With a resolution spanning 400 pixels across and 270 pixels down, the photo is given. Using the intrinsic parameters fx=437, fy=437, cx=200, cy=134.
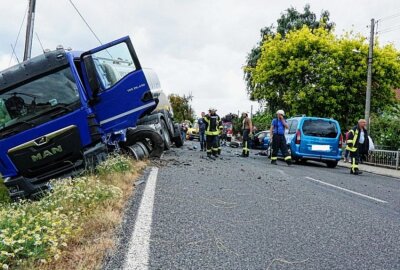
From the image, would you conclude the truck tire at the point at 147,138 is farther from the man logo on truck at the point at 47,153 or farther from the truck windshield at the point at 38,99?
the man logo on truck at the point at 47,153

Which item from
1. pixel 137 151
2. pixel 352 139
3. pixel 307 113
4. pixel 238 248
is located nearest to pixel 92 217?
pixel 238 248

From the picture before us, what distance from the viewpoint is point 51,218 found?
377 cm

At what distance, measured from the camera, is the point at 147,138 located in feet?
36.8

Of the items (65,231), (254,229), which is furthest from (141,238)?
(254,229)

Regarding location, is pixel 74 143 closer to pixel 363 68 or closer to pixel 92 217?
pixel 92 217

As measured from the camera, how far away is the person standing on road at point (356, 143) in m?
12.3

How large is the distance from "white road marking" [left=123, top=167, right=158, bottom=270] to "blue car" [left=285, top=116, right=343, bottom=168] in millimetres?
9363

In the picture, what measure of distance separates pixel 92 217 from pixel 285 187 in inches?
166

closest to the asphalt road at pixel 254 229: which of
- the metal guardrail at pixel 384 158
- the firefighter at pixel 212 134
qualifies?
the firefighter at pixel 212 134

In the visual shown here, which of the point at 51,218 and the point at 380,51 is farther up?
the point at 380,51

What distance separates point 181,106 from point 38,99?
6600 centimetres

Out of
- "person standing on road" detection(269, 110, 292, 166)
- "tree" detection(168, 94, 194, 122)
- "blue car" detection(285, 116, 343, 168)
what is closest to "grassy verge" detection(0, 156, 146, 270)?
"person standing on road" detection(269, 110, 292, 166)

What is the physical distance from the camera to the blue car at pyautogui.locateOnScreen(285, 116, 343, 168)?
1440cm

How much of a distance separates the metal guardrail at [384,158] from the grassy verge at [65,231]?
14.2 meters
